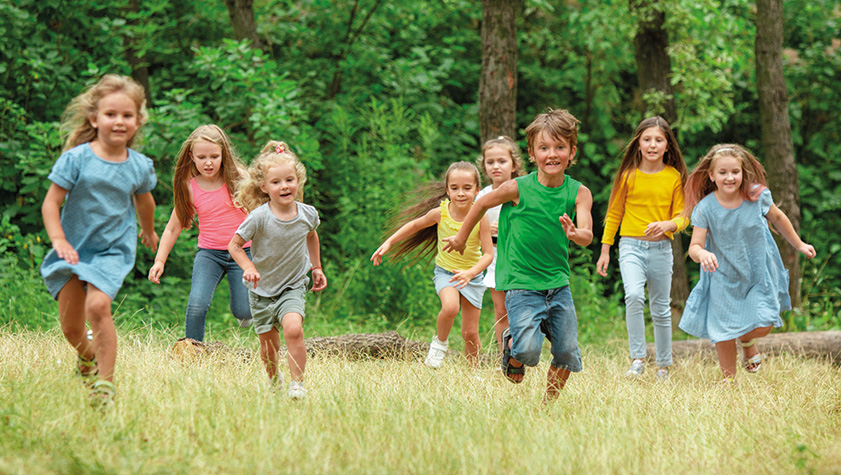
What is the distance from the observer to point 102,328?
3754 mm

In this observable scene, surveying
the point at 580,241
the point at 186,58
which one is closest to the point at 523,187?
the point at 580,241

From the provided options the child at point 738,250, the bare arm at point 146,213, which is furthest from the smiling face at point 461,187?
the bare arm at point 146,213

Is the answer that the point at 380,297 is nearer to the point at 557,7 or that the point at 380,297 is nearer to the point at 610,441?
the point at 610,441

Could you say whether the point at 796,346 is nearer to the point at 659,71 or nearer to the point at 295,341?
the point at 659,71

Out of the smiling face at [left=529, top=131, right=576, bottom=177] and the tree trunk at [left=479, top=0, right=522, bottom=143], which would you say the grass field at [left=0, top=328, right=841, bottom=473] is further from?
the tree trunk at [left=479, top=0, right=522, bottom=143]

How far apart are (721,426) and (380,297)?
5.26 m

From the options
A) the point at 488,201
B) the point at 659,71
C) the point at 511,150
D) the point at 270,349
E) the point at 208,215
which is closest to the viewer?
the point at 488,201

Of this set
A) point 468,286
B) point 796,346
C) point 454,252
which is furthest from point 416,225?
point 796,346

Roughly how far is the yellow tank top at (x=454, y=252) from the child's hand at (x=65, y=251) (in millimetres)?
2779

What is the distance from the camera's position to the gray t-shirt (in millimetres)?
4496

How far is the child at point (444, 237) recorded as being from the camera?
553 cm

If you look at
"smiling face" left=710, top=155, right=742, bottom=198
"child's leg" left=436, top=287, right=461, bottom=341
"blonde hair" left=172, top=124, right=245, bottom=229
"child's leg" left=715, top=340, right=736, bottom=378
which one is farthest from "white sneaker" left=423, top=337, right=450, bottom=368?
"smiling face" left=710, top=155, right=742, bottom=198

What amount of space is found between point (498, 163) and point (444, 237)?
2.53 ft

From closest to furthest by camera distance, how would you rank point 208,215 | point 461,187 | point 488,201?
point 488,201 → point 208,215 → point 461,187
